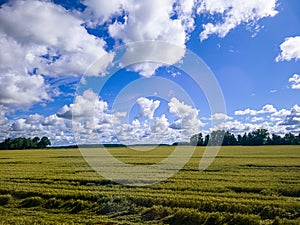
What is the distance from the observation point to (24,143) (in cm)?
15450

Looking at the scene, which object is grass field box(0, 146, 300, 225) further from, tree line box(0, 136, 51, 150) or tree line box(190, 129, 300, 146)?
tree line box(0, 136, 51, 150)

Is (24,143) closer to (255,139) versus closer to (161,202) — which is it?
(255,139)

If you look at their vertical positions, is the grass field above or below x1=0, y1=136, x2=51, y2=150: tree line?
below

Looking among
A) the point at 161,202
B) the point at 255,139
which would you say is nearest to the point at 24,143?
the point at 255,139

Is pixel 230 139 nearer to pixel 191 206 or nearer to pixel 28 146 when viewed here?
pixel 28 146

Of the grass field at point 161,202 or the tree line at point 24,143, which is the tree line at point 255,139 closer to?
the tree line at point 24,143

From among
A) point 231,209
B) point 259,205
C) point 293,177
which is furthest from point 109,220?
point 293,177

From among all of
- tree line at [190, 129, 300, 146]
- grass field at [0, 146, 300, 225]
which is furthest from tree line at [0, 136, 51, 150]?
grass field at [0, 146, 300, 225]

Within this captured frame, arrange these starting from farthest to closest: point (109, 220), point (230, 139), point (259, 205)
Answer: point (230, 139), point (259, 205), point (109, 220)

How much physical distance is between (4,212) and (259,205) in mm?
12583

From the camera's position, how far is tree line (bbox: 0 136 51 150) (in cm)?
15100

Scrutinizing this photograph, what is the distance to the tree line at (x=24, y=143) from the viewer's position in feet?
495

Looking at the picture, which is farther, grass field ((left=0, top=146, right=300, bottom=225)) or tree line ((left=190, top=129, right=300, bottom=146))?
tree line ((left=190, top=129, right=300, bottom=146))

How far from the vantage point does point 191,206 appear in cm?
1659
